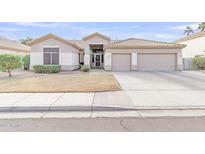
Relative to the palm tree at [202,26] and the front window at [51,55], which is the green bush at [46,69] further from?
the palm tree at [202,26]

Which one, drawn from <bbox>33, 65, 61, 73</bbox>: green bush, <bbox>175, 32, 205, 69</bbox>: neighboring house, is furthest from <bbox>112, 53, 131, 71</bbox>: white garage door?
<bbox>175, 32, 205, 69</bbox>: neighboring house

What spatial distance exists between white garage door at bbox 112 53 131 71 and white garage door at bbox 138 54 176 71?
4.06 ft

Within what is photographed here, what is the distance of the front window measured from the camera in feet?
93.5

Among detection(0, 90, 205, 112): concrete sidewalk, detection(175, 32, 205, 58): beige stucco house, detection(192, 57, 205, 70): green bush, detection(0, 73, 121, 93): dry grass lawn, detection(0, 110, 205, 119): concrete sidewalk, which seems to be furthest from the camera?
detection(175, 32, 205, 58): beige stucco house

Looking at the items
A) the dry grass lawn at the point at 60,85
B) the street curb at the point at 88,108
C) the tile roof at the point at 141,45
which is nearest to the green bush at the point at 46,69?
the tile roof at the point at 141,45

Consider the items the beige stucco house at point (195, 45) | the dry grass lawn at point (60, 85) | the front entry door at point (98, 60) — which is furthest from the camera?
the front entry door at point (98, 60)

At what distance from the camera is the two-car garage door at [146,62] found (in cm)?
2944

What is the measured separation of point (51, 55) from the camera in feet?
94.4

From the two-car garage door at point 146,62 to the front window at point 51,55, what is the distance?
637 cm

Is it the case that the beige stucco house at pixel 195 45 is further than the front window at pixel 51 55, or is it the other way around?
the beige stucco house at pixel 195 45

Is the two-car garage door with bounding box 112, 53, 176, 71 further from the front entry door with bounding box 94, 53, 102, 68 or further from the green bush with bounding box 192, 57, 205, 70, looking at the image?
the front entry door with bounding box 94, 53, 102, 68

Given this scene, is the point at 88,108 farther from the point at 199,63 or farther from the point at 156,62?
the point at 199,63
